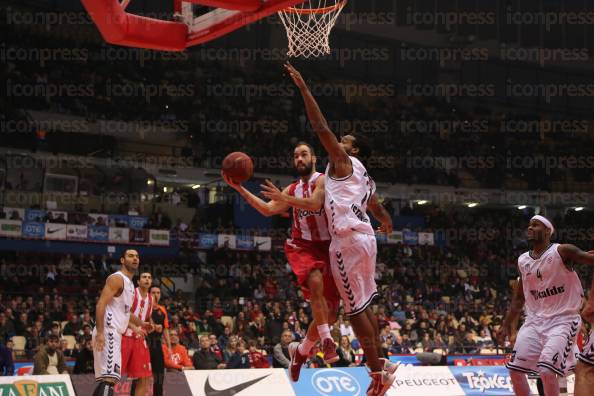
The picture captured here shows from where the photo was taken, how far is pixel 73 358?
15.4 meters

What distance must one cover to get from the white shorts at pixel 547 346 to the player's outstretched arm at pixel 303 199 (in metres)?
2.85

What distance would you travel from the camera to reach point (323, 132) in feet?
21.2

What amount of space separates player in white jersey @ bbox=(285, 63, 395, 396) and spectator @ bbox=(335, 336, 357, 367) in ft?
28.8

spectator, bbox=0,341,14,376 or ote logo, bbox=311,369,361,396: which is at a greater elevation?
spectator, bbox=0,341,14,376

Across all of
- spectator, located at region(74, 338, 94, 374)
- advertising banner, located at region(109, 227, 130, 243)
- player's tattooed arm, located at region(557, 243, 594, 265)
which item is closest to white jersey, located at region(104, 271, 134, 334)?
spectator, located at region(74, 338, 94, 374)

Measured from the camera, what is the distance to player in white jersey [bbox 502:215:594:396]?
7.75 meters

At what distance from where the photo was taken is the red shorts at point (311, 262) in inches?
274

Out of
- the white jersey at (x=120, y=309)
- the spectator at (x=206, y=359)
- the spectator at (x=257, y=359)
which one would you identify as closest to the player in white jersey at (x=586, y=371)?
the white jersey at (x=120, y=309)

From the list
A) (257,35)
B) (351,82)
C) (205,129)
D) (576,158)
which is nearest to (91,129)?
(205,129)

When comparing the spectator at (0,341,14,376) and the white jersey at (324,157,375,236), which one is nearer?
the white jersey at (324,157,375,236)

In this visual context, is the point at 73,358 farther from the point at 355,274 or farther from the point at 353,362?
the point at 355,274

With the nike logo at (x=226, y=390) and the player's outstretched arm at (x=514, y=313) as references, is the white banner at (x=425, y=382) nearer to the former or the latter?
the nike logo at (x=226, y=390)

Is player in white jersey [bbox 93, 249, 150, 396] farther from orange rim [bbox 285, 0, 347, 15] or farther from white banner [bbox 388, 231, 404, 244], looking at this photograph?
white banner [bbox 388, 231, 404, 244]

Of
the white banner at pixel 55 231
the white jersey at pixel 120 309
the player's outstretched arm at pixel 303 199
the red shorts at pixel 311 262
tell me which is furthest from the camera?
the white banner at pixel 55 231
